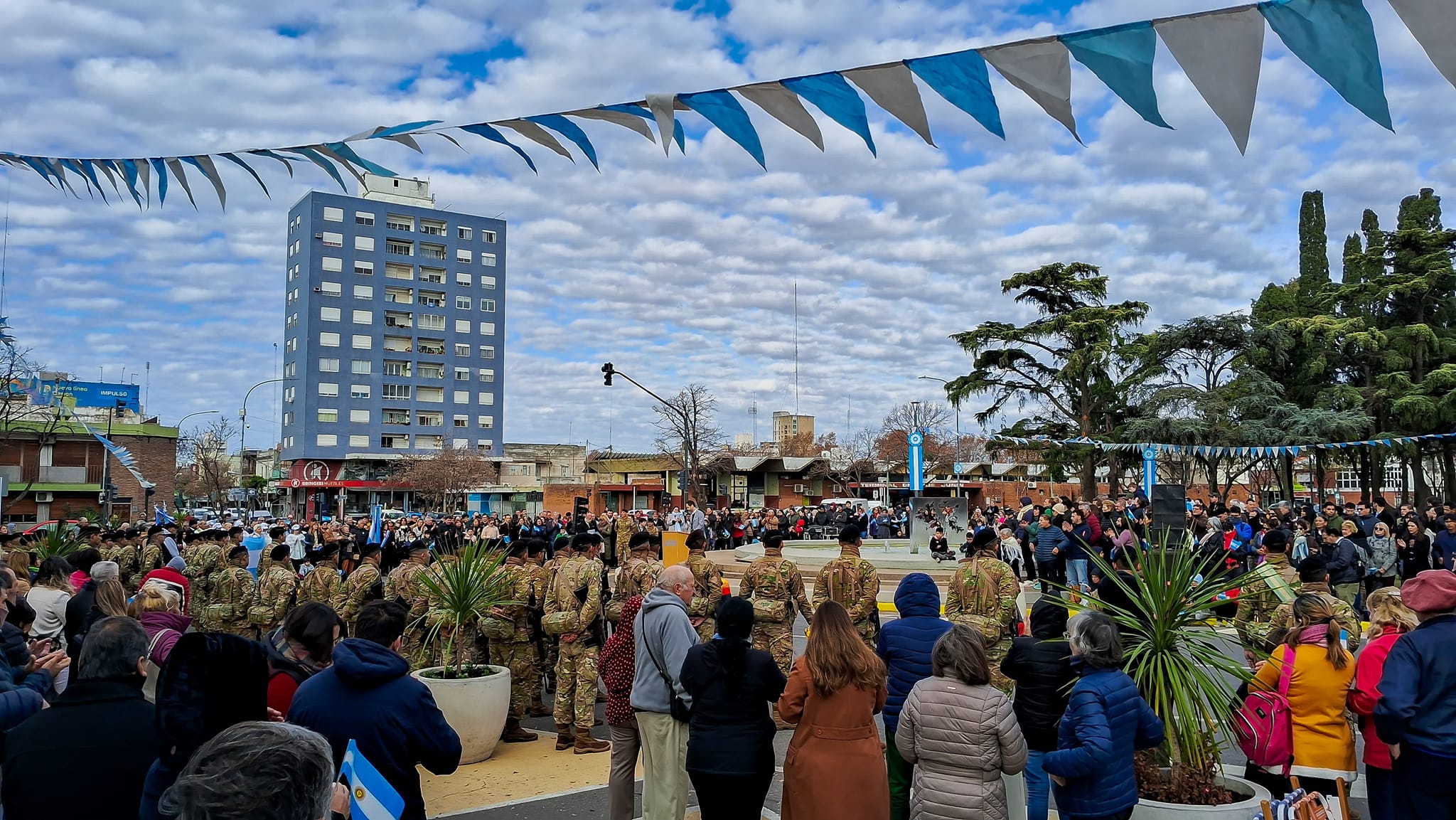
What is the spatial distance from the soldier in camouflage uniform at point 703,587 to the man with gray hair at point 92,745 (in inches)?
203

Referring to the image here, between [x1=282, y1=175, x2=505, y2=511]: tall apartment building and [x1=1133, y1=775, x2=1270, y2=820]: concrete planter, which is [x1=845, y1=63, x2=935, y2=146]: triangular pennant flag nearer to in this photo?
[x1=1133, y1=775, x2=1270, y2=820]: concrete planter

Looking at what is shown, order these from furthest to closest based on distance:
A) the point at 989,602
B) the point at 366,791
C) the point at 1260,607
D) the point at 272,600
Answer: the point at 272,600, the point at 1260,607, the point at 989,602, the point at 366,791

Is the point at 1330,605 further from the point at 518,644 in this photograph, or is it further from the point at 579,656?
the point at 518,644

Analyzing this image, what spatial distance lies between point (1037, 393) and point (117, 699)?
41688mm

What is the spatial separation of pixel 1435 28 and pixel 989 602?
4.70m

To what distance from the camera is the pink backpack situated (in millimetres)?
5332

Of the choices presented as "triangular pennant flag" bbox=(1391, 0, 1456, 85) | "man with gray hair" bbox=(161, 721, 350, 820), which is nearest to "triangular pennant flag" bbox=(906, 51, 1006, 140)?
"triangular pennant flag" bbox=(1391, 0, 1456, 85)

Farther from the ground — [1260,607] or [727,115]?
[727,115]

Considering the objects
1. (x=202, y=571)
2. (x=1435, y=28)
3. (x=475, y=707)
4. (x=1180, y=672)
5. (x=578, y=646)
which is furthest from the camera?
(x=202, y=571)

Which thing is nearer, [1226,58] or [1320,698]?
[1226,58]

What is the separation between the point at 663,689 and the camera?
543 cm

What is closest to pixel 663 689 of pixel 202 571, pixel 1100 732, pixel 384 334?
pixel 1100 732

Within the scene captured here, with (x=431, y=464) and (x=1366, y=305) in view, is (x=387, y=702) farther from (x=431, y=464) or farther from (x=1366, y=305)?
(x=431, y=464)

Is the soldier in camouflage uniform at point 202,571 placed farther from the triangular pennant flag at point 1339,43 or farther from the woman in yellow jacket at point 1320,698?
the triangular pennant flag at point 1339,43
